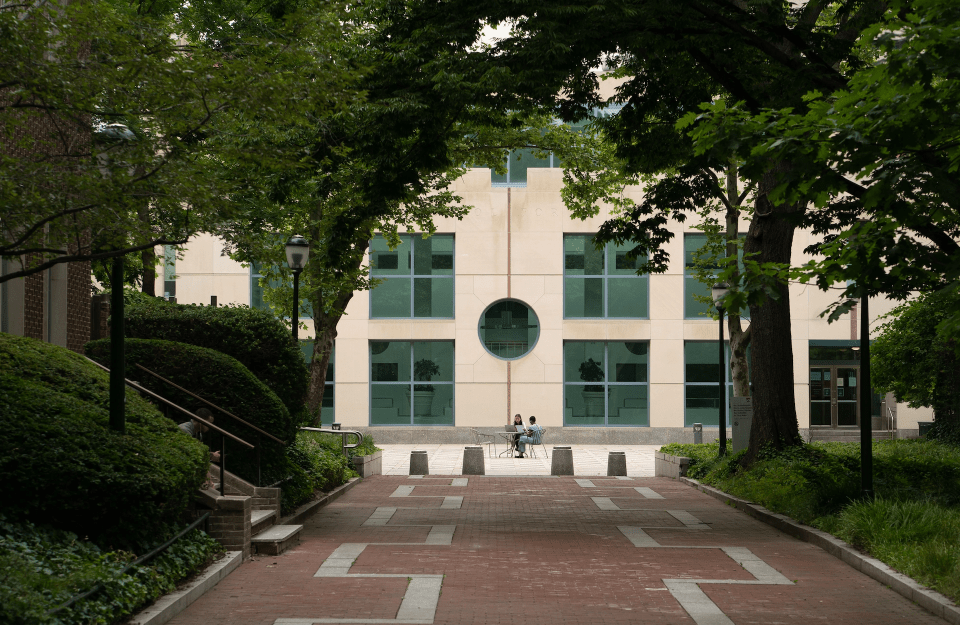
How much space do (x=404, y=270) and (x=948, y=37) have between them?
33026mm

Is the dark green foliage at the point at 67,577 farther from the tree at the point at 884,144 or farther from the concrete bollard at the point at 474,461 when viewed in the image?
the concrete bollard at the point at 474,461

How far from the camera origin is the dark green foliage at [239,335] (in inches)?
621

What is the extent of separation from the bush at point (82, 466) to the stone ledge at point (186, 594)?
1.93 feet

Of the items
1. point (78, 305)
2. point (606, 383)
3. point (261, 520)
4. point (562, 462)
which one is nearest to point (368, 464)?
point (562, 462)

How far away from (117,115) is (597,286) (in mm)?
31985

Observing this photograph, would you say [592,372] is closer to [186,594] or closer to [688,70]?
[688,70]

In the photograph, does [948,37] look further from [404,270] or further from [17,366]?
[404,270]

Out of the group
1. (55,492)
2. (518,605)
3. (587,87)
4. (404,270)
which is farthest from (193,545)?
(404,270)

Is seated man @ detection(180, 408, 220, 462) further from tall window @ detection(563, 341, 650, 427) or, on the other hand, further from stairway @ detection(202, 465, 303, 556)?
tall window @ detection(563, 341, 650, 427)

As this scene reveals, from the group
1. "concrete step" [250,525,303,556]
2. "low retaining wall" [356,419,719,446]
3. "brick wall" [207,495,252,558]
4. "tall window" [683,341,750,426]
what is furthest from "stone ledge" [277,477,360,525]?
"tall window" [683,341,750,426]

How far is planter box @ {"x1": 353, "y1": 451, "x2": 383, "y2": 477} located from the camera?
74.5ft

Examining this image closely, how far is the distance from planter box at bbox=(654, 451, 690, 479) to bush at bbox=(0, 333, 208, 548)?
50.1ft

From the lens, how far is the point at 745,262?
32.4 feet

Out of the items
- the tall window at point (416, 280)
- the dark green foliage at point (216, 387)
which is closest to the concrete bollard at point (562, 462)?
the dark green foliage at point (216, 387)
